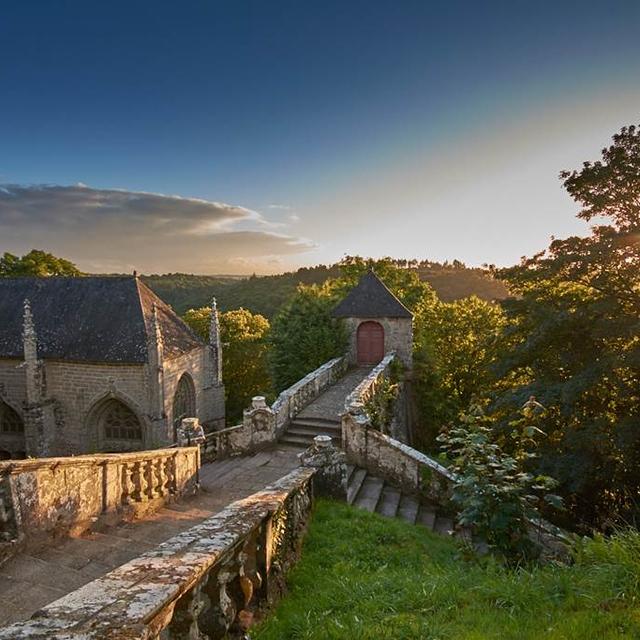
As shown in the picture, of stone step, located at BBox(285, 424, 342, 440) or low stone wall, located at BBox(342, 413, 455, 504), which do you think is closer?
low stone wall, located at BBox(342, 413, 455, 504)

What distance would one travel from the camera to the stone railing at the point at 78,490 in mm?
5172

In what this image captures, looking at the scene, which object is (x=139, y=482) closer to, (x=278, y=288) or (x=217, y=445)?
(x=217, y=445)

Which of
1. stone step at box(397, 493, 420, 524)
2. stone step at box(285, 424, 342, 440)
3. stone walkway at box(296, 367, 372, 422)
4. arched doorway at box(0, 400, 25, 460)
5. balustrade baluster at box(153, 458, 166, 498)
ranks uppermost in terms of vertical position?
balustrade baluster at box(153, 458, 166, 498)

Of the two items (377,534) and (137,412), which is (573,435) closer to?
(377,534)

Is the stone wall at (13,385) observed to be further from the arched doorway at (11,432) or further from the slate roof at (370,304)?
the slate roof at (370,304)

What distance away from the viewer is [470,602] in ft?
14.2

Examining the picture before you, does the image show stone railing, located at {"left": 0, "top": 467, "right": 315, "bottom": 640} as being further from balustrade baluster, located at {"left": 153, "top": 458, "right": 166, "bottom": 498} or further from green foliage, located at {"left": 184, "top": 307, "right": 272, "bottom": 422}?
green foliage, located at {"left": 184, "top": 307, "right": 272, "bottom": 422}

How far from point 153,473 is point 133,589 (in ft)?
17.6

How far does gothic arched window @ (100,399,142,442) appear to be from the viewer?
827 inches

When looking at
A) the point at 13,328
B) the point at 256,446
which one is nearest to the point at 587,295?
the point at 256,446

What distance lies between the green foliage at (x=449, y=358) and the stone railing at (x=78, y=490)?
57.3 feet

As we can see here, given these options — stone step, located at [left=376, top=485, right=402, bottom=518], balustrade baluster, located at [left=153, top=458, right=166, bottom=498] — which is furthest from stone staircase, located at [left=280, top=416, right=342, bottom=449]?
balustrade baluster, located at [left=153, top=458, right=166, bottom=498]

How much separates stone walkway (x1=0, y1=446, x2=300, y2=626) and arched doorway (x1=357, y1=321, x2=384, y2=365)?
49.2 ft

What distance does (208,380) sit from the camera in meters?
24.0
